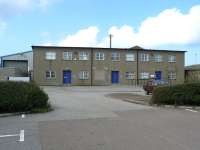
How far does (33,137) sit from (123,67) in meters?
47.6

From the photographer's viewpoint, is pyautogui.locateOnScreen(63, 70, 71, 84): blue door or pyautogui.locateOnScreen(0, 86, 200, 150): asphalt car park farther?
pyautogui.locateOnScreen(63, 70, 71, 84): blue door

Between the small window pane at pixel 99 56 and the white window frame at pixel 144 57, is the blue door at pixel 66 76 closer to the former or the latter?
the small window pane at pixel 99 56

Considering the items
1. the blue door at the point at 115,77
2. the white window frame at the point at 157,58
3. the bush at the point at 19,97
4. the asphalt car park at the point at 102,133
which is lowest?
the asphalt car park at the point at 102,133

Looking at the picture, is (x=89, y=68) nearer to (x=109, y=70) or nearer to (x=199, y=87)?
(x=109, y=70)

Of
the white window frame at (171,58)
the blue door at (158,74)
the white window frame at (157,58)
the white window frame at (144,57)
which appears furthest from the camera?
the white window frame at (171,58)

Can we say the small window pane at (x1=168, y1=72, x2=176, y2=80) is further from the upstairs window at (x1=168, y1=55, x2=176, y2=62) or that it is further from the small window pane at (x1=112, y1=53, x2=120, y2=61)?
the small window pane at (x1=112, y1=53, x2=120, y2=61)

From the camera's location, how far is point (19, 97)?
16969 mm

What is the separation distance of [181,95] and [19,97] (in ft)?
27.5

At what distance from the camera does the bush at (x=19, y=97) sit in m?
16.6

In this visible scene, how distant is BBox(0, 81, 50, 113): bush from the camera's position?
54.3ft

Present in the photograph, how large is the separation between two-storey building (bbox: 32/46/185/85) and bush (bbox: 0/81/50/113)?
37.0 m

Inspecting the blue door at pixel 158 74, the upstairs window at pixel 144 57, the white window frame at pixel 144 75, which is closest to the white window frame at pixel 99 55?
the upstairs window at pixel 144 57

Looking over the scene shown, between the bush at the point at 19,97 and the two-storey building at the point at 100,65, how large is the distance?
37.0 meters

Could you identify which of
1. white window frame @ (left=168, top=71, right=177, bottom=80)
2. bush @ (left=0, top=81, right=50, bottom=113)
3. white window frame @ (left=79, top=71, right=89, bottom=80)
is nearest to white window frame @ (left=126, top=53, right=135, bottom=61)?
white window frame @ (left=168, top=71, right=177, bottom=80)
